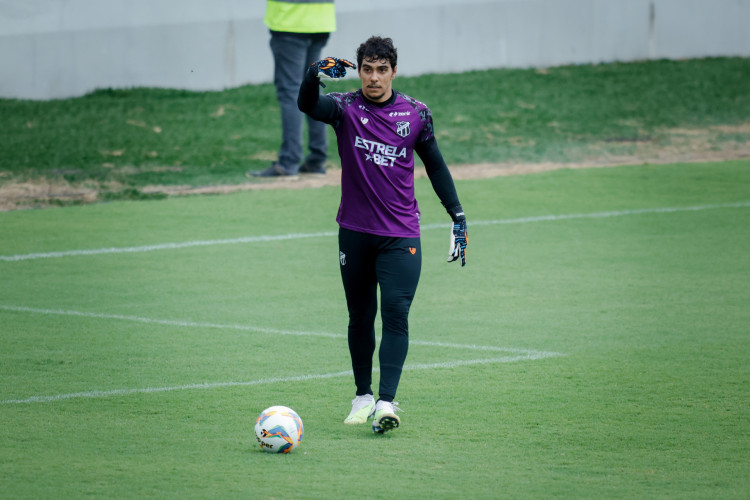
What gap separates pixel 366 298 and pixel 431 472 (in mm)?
1336

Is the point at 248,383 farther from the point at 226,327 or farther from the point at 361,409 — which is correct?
the point at 226,327

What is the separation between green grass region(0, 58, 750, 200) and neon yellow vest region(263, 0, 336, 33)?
207 cm

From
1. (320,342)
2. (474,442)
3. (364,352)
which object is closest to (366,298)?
(364,352)

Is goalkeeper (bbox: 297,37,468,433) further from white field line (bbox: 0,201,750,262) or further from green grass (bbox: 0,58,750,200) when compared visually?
green grass (bbox: 0,58,750,200)

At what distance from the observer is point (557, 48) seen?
67.5 ft

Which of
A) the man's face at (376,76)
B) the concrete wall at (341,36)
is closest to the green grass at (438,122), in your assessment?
the concrete wall at (341,36)

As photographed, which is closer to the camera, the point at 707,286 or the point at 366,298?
the point at 366,298

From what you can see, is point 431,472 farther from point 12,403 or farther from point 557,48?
point 557,48

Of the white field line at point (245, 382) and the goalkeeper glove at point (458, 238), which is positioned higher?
the goalkeeper glove at point (458, 238)

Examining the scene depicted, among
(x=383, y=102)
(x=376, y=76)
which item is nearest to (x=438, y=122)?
(x=383, y=102)

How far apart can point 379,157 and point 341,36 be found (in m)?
12.7

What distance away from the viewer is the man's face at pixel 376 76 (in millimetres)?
6484

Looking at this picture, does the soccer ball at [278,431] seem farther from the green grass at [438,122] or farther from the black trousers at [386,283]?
the green grass at [438,122]

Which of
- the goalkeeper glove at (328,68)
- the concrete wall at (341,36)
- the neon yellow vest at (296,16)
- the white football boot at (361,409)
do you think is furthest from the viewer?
the concrete wall at (341,36)
